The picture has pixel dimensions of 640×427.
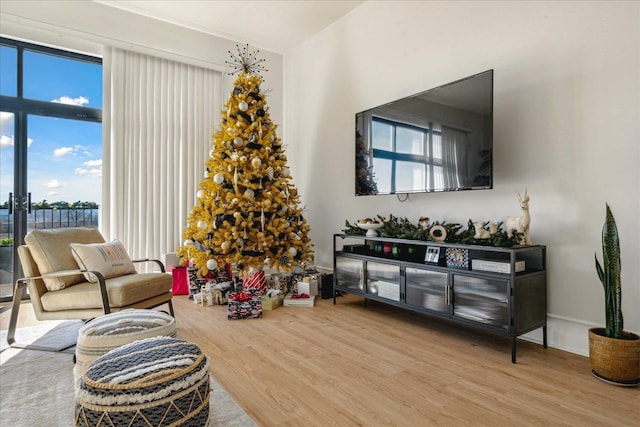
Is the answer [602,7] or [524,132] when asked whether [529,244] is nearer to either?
[524,132]

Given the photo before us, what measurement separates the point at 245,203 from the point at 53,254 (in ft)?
5.54

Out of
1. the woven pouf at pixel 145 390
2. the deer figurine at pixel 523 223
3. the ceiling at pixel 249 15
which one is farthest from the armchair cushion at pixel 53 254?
the deer figurine at pixel 523 223

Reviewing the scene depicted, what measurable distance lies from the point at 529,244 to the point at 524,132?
82 centimetres

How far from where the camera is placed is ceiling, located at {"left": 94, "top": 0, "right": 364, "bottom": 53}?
4.18m

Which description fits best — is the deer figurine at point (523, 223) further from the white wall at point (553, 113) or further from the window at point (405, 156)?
the window at point (405, 156)

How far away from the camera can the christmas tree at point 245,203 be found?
379 centimetres

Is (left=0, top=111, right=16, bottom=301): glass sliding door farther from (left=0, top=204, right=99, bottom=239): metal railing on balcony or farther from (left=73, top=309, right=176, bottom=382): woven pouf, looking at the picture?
(left=73, top=309, right=176, bottom=382): woven pouf

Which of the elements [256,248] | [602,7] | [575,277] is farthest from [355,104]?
[575,277]

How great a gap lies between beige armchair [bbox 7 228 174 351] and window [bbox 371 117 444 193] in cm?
207

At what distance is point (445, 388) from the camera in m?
1.94

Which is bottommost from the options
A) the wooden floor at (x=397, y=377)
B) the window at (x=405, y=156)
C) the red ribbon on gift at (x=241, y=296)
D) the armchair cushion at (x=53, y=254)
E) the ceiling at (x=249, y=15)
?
the wooden floor at (x=397, y=377)

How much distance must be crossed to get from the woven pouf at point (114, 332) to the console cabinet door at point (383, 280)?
5.62 feet

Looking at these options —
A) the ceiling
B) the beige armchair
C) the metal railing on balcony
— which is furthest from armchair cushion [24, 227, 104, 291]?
the ceiling

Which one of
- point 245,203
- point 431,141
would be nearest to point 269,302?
point 245,203
